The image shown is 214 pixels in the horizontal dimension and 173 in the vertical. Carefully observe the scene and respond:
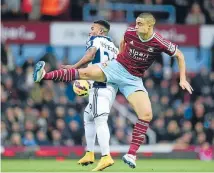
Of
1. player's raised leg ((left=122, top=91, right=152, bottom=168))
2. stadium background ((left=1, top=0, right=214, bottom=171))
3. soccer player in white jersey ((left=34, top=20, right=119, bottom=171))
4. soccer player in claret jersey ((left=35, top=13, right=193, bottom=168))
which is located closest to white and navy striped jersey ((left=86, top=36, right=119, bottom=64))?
soccer player in white jersey ((left=34, top=20, right=119, bottom=171))

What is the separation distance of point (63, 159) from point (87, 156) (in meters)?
6.56

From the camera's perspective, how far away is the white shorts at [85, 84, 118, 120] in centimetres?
1534

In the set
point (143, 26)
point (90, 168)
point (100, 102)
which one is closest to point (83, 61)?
point (100, 102)

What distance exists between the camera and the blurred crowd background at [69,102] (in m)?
23.3

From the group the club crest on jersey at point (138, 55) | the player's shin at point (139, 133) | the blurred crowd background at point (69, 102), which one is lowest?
the blurred crowd background at point (69, 102)

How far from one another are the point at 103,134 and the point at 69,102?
9454 millimetres

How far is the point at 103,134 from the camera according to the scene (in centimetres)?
1505

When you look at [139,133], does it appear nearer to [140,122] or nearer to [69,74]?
[140,122]

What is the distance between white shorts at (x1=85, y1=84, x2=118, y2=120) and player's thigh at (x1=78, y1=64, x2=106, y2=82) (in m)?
0.50

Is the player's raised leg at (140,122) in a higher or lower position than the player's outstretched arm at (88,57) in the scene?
lower

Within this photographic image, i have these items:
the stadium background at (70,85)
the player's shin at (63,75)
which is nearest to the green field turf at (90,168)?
the player's shin at (63,75)

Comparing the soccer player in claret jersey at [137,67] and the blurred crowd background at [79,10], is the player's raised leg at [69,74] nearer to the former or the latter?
the soccer player in claret jersey at [137,67]

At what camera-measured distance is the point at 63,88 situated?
2488cm

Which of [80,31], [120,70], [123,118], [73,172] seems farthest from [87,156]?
[80,31]
